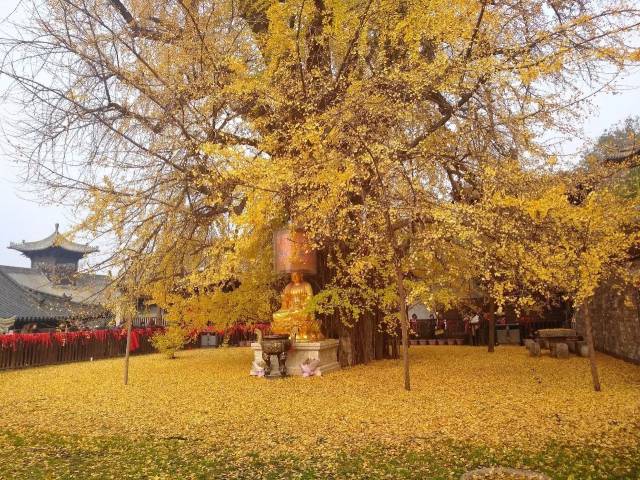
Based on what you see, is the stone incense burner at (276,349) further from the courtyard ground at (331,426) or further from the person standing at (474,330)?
the person standing at (474,330)

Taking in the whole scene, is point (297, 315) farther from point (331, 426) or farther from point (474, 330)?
point (474, 330)

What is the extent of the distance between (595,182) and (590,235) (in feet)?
9.54

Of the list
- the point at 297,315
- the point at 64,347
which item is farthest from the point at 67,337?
the point at 297,315

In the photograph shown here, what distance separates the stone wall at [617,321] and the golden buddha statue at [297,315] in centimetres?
605

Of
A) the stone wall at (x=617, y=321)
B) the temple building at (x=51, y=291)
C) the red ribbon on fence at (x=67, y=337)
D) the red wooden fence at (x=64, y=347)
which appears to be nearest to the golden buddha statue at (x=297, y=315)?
the temple building at (x=51, y=291)

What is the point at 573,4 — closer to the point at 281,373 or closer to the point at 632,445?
the point at 632,445

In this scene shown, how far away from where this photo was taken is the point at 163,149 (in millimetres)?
9961

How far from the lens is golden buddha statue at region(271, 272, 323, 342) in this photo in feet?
34.9

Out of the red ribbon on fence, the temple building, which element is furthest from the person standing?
the temple building

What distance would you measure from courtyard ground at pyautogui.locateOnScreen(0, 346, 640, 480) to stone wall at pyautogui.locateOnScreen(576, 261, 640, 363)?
115cm

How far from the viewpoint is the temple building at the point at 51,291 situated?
33.2ft

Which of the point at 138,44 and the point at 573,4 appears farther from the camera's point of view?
the point at 138,44

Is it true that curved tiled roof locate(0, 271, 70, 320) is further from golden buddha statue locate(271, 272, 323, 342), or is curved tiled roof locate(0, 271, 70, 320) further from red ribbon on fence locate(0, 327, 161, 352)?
golden buddha statue locate(271, 272, 323, 342)

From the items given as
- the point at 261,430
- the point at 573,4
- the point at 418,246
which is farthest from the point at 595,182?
the point at 261,430
